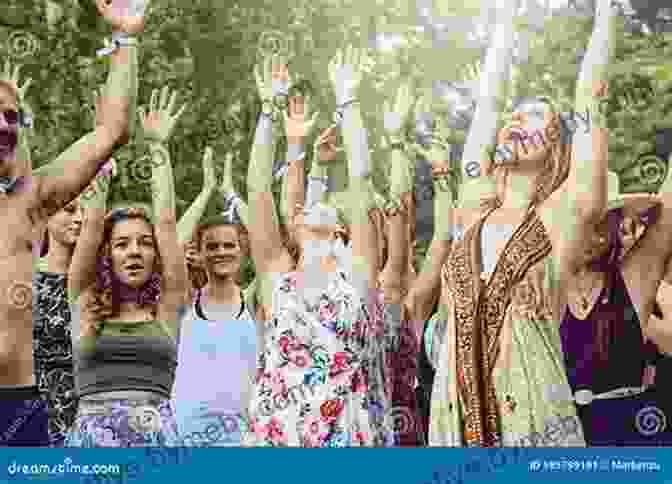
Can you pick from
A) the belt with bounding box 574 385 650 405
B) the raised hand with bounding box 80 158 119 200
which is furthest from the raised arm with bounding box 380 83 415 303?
the raised hand with bounding box 80 158 119 200

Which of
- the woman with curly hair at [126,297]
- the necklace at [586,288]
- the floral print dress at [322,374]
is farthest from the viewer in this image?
the woman with curly hair at [126,297]

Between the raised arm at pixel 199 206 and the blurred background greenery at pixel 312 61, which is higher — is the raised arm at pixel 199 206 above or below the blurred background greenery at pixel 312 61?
below

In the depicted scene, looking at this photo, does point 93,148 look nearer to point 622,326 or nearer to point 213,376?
point 213,376

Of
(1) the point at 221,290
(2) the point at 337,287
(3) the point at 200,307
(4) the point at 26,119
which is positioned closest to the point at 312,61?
(2) the point at 337,287

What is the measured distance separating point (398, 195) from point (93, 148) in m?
1.61

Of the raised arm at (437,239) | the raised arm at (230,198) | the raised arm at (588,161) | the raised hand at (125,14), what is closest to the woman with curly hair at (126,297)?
the raised arm at (230,198)

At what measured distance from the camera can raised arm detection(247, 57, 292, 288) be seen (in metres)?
5.62

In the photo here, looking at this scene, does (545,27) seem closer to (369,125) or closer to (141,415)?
(369,125)

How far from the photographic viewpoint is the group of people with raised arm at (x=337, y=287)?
545 centimetres

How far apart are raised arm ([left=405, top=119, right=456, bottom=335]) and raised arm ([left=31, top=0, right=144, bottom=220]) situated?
1.63 m

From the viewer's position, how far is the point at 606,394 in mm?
5438

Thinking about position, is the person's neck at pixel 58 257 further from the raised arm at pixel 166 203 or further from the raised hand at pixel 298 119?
the raised hand at pixel 298 119

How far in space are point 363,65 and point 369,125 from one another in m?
0.31

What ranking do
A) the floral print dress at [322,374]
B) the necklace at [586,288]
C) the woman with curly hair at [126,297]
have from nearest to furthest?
the floral print dress at [322,374], the necklace at [586,288], the woman with curly hair at [126,297]
